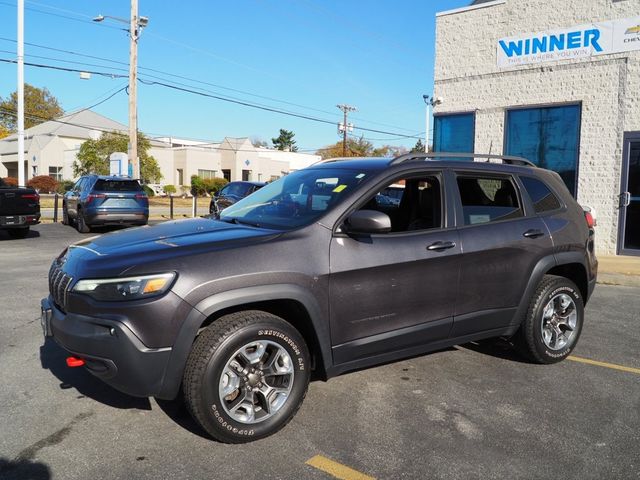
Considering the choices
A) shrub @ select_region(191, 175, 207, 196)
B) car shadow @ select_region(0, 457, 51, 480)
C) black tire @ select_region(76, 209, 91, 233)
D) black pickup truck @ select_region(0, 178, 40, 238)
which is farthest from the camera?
shrub @ select_region(191, 175, 207, 196)

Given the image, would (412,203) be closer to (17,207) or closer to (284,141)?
(17,207)

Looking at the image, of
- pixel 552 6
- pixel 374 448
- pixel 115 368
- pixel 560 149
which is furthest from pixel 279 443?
pixel 552 6

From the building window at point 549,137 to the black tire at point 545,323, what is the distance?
359 inches

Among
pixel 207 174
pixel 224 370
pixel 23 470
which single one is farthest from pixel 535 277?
pixel 207 174

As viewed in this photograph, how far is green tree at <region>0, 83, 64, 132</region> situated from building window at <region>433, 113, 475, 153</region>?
7905cm

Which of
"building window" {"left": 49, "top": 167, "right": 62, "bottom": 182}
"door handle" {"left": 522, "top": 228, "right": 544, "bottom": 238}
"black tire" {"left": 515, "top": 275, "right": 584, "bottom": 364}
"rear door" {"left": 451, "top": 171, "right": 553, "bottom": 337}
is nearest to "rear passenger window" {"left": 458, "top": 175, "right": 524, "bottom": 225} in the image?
"rear door" {"left": 451, "top": 171, "right": 553, "bottom": 337}

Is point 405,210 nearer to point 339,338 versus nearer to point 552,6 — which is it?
point 339,338

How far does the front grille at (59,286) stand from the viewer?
353cm

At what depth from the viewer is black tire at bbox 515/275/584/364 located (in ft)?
15.9

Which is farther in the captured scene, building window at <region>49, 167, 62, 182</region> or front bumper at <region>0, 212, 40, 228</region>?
building window at <region>49, 167, 62, 182</region>

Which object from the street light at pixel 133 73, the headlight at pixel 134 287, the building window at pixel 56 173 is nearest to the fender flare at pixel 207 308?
the headlight at pixel 134 287

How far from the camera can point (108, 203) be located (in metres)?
16.0

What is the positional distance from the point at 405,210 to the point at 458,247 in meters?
0.73

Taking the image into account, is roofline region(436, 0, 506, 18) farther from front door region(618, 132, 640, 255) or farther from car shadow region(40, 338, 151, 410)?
car shadow region(40, 338, 151, 410)
